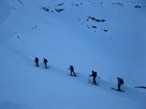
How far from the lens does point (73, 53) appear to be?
26141 millimetres

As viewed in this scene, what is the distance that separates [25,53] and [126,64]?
52.6 feet

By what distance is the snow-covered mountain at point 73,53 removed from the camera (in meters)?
10.9

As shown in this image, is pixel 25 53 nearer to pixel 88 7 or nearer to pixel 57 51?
pixel 57 51

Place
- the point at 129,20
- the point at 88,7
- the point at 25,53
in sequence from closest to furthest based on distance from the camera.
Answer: the point at 25,53
the point at 129,20
the point at 88,7

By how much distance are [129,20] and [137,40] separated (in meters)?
11.3

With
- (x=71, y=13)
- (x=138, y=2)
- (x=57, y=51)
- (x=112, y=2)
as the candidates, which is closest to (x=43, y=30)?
(x=57, y=51)

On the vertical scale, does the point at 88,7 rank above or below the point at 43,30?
above

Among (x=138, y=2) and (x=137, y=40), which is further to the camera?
(x=138, y=2)

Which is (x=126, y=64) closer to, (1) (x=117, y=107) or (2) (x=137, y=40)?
(2) (x=137, y=40)

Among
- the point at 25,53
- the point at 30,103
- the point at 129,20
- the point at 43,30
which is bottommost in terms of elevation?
the point at 30,103

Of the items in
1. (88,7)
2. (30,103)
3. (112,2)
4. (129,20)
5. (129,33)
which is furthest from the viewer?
(112,2)

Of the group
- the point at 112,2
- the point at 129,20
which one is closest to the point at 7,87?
the point at 129,20

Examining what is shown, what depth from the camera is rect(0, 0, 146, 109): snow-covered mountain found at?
10.9 m

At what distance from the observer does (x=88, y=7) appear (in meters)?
47.9
